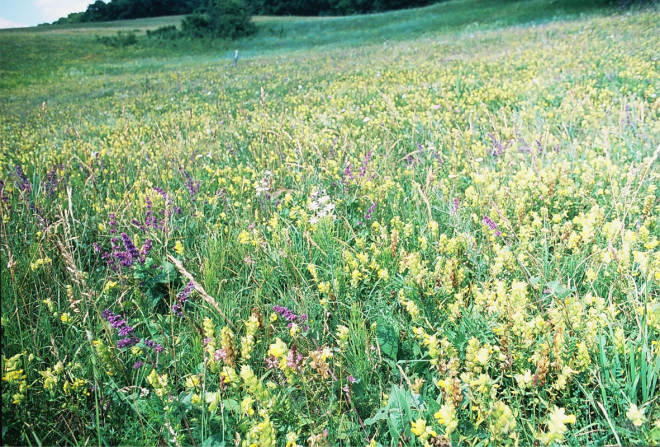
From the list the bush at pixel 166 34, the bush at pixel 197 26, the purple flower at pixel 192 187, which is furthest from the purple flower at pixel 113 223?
the bush at pixel 197 26

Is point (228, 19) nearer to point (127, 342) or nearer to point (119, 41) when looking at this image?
point (119, 41)

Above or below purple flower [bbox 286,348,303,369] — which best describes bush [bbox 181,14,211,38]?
above

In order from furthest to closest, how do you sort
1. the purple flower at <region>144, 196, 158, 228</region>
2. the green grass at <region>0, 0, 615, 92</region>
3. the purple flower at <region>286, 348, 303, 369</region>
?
the green grass at <region>0, 0, 615, 92</region> < the purple flower at <region>144, 196, 158, 228</region> < the purple flower at <region>286, 348, 303, 369</region>

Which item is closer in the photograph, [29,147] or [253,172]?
[253,172]

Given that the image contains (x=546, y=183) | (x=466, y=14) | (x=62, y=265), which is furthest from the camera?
(x=466, y=14)

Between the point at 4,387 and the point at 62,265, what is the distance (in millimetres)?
1253

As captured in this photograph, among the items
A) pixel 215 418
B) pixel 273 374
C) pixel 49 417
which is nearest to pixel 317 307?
pixel 273 374

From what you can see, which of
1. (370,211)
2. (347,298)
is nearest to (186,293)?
(347,298)

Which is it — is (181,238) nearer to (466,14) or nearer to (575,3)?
(575,3)

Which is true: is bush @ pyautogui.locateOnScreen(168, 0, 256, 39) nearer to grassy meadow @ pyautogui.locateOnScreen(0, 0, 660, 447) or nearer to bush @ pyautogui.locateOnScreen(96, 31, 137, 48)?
bush @ pyautogui.locateOnScreen(96, 31, 137, 48)

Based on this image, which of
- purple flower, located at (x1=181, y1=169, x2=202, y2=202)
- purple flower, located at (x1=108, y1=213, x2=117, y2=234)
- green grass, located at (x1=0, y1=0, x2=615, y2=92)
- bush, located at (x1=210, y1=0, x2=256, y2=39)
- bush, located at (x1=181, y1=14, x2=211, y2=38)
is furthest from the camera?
bush, located at (x1=210, y1=0, x2=256, y2=39)

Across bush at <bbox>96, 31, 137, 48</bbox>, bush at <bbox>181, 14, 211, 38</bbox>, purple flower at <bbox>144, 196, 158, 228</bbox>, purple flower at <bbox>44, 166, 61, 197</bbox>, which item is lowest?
purple flower at <bbox>144, 196, 158, 228</bbox>

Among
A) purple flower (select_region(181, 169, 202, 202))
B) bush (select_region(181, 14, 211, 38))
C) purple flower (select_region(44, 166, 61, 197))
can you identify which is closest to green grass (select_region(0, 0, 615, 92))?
bush (select_region(181, 14, 211, 38))

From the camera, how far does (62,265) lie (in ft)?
9.08
